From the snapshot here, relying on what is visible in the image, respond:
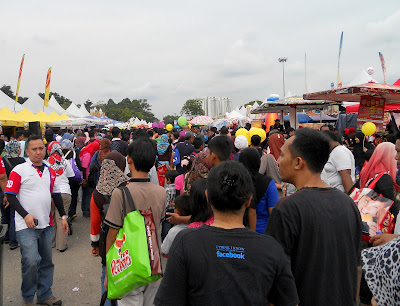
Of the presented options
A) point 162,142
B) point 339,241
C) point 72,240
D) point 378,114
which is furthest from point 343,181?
point 378,114

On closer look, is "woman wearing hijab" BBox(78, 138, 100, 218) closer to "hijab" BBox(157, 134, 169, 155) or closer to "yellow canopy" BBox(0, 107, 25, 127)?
"hijab" BBox(157, 134, 169, 155)

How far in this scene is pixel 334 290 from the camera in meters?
1.72

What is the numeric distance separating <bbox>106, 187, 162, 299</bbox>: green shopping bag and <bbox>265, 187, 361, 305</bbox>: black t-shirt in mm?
965

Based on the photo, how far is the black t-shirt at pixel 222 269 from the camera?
138 centimetres

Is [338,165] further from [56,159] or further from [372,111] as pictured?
[372,111]

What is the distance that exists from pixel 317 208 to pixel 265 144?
9.17m

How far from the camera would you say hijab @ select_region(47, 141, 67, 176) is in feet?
17.2

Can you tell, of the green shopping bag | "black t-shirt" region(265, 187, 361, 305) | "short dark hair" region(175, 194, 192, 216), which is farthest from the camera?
"short dark hair" region(175, 194, 192, 216)

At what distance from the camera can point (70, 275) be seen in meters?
4.59

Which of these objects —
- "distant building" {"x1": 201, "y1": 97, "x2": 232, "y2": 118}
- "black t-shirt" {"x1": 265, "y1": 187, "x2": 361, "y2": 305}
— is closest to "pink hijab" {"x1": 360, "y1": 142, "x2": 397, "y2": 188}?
→ "black t-shirt" {"x1": 265, "y1": 187, "x2": 361, "y2": 305}

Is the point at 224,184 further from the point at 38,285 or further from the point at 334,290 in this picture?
the point at 38,285

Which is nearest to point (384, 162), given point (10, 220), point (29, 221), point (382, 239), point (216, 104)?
point (382, 239)

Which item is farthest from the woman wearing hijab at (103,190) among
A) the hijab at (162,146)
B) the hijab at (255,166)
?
the hijab at (162,146)

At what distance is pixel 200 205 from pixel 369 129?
7.28 metres
